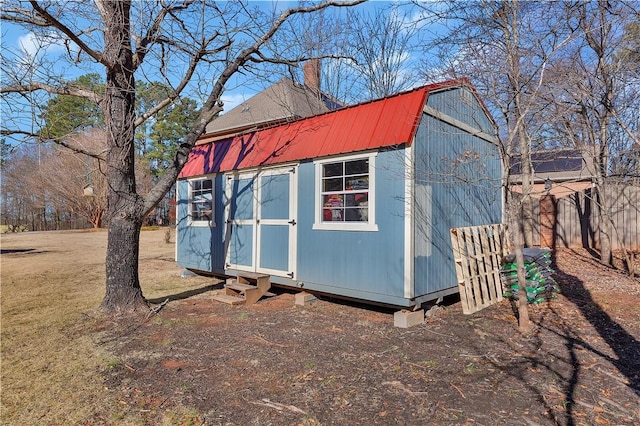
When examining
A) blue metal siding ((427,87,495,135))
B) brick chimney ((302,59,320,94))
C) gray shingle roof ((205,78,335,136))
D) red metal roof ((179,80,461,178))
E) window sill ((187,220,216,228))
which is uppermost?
brick chimney ((302,59,320,94))

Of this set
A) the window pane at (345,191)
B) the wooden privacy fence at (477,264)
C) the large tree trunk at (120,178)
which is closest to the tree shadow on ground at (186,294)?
the large tree trunk at (120,178)

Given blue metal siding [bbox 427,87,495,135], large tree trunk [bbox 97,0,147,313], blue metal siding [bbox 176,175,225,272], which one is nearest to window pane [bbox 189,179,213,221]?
blue metal siding [bbox 176,175,225,272]

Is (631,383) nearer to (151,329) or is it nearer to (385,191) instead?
(385,191)

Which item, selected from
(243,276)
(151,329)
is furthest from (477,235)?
(151,329)

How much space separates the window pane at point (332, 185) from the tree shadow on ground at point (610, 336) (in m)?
3.52

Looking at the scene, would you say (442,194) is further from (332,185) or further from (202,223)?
(202,223)

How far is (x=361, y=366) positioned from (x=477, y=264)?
2943 millimetres

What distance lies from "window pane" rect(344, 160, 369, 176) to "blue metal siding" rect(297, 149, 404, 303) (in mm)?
434

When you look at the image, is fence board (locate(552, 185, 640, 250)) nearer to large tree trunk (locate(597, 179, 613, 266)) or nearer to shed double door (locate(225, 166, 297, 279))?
large tree trunk (locate(597, 179, 613, 266))

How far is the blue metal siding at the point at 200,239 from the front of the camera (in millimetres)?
7660

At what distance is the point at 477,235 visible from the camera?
5699 mm

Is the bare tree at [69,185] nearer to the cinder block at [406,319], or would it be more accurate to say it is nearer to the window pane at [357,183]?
the window pane at [357,183]

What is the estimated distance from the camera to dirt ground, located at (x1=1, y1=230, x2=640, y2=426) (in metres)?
2.72

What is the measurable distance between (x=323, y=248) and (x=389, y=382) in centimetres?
270
